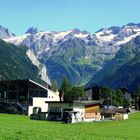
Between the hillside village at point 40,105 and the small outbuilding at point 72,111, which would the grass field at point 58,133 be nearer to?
the small outbuilding at point 72,111

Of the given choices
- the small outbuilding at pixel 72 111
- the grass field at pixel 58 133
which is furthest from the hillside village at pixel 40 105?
the grass field at pixel 58 133

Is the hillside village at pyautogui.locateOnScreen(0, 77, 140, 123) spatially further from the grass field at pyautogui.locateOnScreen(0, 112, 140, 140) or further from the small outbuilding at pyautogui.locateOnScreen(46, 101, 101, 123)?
the grass field at pyautogui.locateOnScreen(0, 112, 140, 140)

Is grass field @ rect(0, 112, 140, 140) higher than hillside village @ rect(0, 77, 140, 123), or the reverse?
hillside village @ rect(0, 77, 140, 123)

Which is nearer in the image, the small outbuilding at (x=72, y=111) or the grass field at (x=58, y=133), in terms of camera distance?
the grass field at (x=58, y=133)

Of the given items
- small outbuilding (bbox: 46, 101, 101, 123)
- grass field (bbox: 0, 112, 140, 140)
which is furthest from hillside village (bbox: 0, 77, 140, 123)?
grass field (bbox: 0, 112, 140, 140)

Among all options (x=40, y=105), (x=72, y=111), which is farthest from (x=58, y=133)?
(x=40, y=105)

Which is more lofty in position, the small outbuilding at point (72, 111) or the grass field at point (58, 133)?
the small outbuilding at point (72, 111)

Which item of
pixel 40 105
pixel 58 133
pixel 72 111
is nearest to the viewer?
pixel 58 133

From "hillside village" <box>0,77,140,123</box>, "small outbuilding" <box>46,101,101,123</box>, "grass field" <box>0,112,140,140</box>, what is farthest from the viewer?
"hillside village" <box>0,77,140,123</box>

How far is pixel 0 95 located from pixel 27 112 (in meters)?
15.1

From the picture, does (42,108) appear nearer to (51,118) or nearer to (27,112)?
(27,112)

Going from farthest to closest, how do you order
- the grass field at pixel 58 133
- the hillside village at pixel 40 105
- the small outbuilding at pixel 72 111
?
1. the hillside village at pixel 40 105
2. the small outbuilding at pixel 72 111
3. the grass field at pixel 58 133

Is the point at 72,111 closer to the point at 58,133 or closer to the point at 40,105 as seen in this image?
the point at 40,105

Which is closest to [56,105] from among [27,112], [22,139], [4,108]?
[27,112]
